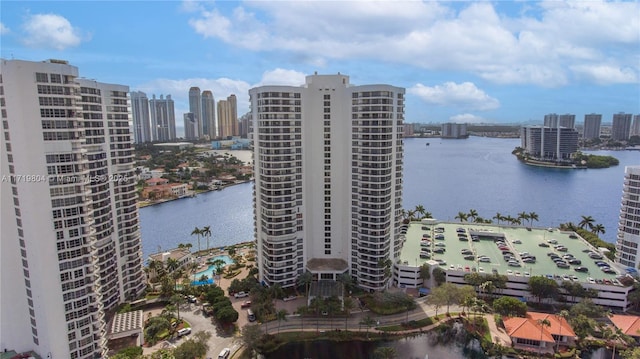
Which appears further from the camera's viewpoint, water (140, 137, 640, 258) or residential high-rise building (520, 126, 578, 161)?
residential high-rise building (520, 126, 578, 161)

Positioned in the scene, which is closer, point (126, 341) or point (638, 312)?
point (126, 341)

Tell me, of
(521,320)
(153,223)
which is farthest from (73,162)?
(153,223)

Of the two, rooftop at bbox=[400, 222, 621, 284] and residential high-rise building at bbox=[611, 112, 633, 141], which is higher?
residential high-rise building at bbox=[611, 112, 633, 141]

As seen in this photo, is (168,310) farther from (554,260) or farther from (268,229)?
(554,260)

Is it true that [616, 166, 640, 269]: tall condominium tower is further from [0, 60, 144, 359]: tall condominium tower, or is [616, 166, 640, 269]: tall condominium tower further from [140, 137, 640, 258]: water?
[0, 60, 144, 359]: tall condominium tower

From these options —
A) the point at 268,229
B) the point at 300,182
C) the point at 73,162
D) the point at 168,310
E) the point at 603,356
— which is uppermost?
the point at 73,162

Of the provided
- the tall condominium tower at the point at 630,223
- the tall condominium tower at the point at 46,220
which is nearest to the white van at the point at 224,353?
the tall condominium tower at the point at 46,220

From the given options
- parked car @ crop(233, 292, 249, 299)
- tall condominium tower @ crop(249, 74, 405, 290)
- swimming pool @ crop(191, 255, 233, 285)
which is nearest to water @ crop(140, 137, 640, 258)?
swimming pool @ crop(191, 255, 233, 285)
